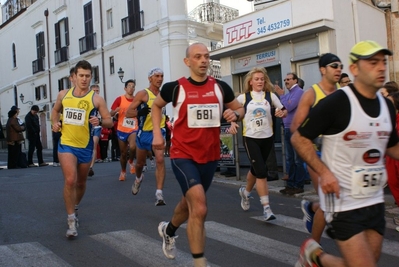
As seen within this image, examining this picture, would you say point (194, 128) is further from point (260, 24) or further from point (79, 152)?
point (260, 24)

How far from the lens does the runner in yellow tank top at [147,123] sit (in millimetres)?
7602

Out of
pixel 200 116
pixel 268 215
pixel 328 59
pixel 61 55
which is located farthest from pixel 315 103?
pixel 61 55

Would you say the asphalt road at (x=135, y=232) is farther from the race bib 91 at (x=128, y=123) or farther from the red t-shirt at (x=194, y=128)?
the race bib 91 at (x=128, y=123)

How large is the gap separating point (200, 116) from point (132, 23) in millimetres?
24865

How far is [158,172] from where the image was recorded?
300 inches

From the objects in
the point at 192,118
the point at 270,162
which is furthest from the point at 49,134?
the point at 192,118

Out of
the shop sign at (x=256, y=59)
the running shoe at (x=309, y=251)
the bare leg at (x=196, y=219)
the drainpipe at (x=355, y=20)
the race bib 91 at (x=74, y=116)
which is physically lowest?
the running shoe at (x=309, y=251)

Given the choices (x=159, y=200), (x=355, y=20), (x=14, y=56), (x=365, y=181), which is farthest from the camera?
(x=14, y=56)

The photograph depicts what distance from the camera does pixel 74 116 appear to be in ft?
20.3

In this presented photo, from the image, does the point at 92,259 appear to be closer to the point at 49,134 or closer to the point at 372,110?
the point at 372,110

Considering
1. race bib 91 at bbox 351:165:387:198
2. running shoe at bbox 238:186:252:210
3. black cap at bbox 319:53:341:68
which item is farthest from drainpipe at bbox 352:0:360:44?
race bib 91 at bbox 351:165:387:198

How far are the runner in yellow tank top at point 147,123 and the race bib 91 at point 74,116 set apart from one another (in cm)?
122

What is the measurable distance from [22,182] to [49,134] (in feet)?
90.5

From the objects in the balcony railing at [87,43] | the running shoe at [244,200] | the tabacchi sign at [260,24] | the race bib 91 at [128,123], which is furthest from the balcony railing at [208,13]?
the running shoe at [244,200]
